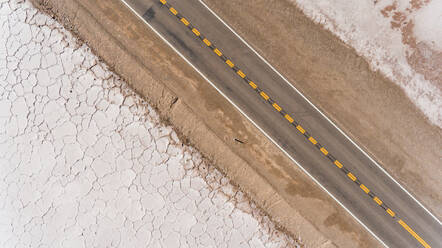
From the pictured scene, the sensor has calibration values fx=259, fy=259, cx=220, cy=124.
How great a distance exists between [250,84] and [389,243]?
6344 mm

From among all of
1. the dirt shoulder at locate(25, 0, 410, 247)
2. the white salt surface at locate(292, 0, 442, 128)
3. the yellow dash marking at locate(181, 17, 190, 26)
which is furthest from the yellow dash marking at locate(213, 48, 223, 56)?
the white salt surface at locate(292, 0, 442, 128)

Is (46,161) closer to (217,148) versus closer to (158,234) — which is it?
(158,234)

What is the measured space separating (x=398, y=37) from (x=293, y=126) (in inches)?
160

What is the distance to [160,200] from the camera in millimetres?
7695

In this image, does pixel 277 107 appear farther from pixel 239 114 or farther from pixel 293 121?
pixel 239 114

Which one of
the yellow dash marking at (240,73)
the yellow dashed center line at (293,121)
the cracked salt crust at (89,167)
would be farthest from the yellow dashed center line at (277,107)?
the cracked salt crust at (89,167)

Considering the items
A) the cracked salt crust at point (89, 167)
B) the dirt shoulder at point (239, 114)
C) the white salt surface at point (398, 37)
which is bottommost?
the cracked salt crust at point (89, 167)

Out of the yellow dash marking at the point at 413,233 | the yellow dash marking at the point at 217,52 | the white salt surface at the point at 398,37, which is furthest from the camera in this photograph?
the yellow dash marking at the point at 217,52

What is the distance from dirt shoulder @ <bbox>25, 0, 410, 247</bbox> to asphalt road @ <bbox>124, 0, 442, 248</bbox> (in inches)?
12.0

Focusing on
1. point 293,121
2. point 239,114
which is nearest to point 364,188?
point 293,121

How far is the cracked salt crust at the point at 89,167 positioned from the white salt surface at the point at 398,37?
5.66 metres

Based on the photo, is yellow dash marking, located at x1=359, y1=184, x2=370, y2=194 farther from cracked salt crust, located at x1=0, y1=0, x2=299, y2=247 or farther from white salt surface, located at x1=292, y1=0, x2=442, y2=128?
white salt surface, located at x1=292, y1=0, x2=442, y2=128

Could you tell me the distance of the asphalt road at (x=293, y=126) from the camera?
7770 mm

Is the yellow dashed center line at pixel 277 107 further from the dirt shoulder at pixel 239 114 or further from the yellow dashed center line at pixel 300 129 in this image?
the dirt shoulder at pixel 239 114
